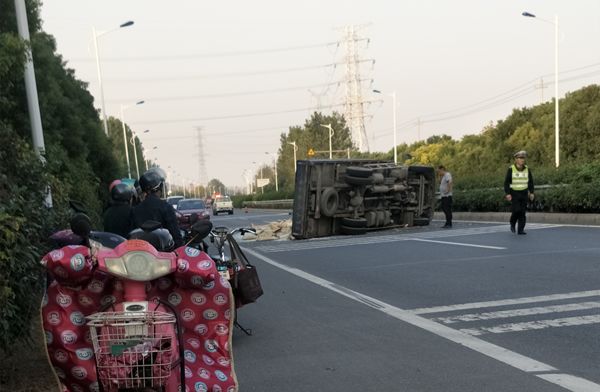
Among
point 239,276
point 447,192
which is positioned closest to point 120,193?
point 239,276

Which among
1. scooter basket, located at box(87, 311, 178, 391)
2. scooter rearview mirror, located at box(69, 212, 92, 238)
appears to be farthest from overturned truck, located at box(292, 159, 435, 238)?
scooter basket, located at box(87, 311, 178, 391)

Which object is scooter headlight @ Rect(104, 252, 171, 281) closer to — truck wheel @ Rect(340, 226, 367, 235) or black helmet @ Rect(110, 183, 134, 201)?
black helmet @ Rect(110, 183, 134, 201)

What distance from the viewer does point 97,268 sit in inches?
140

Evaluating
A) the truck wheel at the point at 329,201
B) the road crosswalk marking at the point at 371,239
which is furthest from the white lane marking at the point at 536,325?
the truck wheel at the point at 329,201

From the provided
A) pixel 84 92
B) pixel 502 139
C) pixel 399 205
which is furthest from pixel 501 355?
pixel 502 139

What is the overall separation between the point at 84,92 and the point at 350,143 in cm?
6258

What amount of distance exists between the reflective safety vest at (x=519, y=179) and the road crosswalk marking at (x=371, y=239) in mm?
1895

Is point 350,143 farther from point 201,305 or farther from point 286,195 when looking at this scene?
point 201,305

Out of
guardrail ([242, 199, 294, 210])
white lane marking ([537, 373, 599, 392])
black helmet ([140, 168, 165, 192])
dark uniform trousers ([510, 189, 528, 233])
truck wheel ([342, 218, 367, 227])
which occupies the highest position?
black helmet ([140, 168, 165, 192])

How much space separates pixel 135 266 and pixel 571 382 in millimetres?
3221

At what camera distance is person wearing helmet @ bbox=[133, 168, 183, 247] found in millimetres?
6109

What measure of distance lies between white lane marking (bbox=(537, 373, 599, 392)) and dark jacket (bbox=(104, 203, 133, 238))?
4.20m

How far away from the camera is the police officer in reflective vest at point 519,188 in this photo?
575 inches

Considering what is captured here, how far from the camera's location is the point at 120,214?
6.96m
